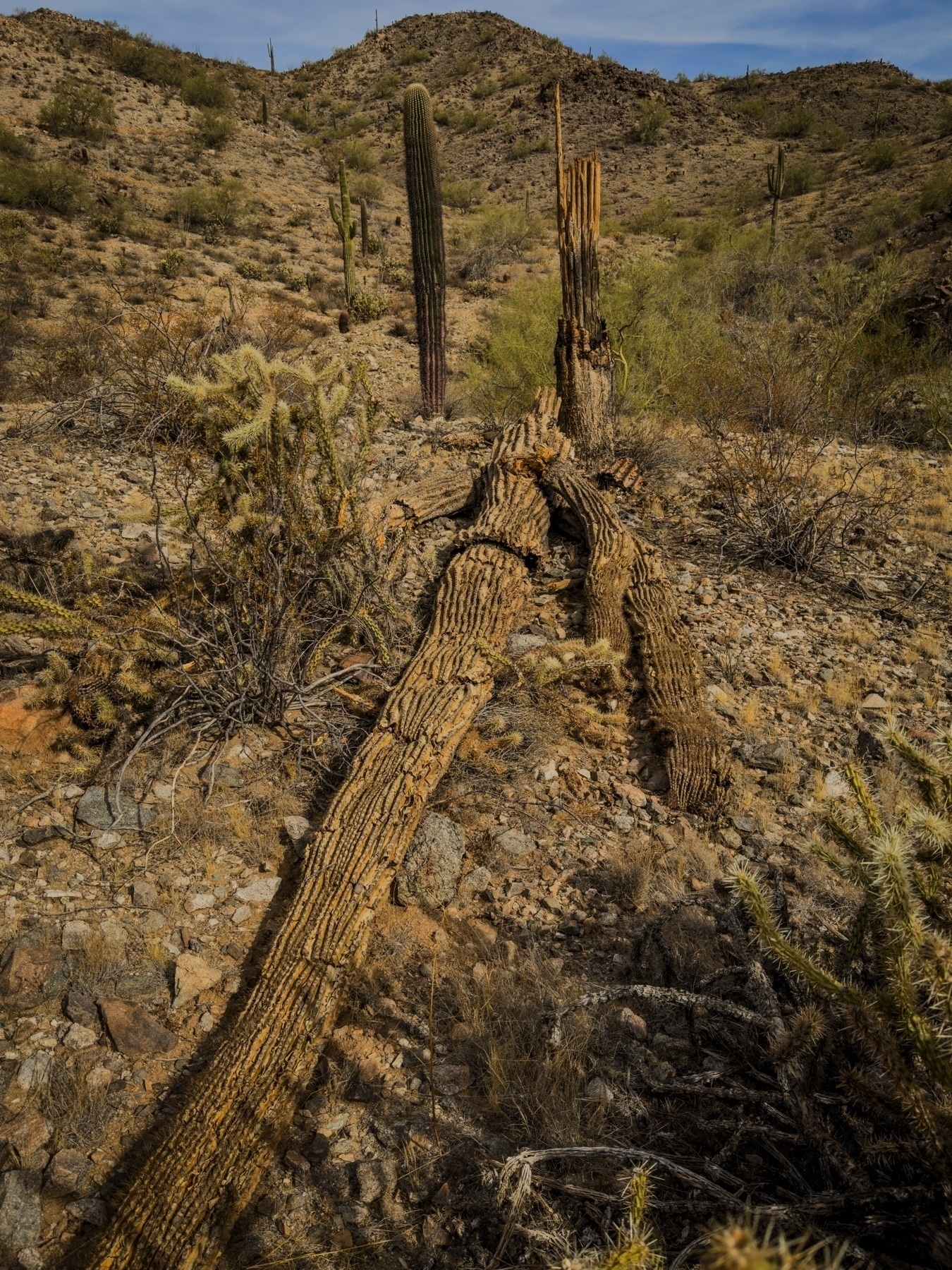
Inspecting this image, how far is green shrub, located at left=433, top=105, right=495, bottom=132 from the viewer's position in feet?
111

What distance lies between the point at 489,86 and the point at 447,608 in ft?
136

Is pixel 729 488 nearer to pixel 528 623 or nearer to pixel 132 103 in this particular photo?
pixel 528 623

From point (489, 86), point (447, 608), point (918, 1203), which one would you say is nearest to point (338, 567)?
point (447, 608)

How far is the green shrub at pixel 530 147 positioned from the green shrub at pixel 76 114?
15036 mm

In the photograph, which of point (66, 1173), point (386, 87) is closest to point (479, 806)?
point (66, 1173)

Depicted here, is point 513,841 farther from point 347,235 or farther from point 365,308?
point 347,235

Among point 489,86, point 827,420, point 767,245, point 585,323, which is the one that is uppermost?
point 489,86

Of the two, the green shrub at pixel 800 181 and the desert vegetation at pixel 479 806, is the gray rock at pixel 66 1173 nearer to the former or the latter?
the desert vegetation at pixel 479 806

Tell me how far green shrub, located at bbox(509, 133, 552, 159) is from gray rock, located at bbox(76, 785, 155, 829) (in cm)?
3375

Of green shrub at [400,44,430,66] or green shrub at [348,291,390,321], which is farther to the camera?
green shrub at [400,44,430,66]

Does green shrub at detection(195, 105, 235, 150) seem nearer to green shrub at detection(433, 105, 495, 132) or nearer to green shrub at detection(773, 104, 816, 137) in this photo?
green shrub at detection(433, 105, 495, 132)

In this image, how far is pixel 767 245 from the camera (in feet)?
56.5

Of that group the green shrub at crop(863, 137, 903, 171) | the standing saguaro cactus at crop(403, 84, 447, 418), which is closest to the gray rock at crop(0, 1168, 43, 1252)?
the standing saguaro cactus at crop(403, 84, 447, 418)

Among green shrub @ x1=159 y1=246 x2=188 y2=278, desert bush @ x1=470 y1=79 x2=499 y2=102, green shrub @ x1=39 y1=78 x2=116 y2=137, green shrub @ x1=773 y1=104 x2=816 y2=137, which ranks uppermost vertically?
desert bush @ x1=470 y1=79 x2=499 y2=102
